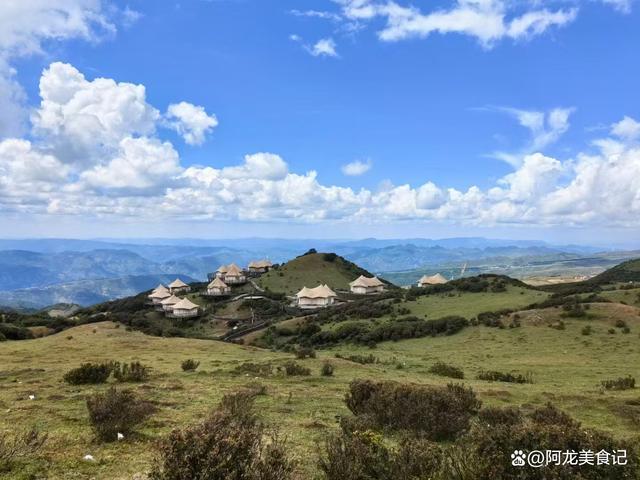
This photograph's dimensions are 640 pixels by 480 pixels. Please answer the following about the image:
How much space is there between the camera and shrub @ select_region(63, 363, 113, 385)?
17.8 meters

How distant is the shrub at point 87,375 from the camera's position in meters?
17.8

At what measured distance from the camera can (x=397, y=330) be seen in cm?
5050

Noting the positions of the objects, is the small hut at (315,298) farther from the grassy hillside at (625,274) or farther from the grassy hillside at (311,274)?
the grassy hillside at (625,274)

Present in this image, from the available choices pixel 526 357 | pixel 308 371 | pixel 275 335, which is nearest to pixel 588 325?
pixel 526 357

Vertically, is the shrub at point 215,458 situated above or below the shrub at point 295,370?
above

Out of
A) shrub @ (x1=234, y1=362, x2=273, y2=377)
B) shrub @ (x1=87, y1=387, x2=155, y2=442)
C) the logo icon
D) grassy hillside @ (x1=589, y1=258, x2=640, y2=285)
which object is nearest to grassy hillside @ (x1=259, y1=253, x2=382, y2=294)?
grassy hillside @ (x1=589, y1=258, x2=640, y2=285)

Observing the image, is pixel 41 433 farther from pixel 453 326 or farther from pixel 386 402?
pixel 453 326

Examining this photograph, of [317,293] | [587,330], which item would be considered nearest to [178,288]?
[317,293]

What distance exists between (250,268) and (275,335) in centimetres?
7397

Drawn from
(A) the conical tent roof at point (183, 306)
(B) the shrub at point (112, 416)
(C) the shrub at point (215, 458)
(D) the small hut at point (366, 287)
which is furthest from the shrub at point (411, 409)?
(D) the small hut at point (366, 287)

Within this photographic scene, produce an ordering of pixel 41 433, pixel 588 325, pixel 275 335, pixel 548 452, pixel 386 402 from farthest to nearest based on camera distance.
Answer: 1. pixel 275 335
2. pixel 588 325
3. pixel 386 402
4. pixel 41 433
5. pixel 548 452

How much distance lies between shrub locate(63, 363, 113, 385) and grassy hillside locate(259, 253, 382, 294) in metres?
92.1

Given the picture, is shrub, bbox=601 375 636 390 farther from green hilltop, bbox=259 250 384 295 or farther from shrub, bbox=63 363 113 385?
green hilltop, bbox=259 250 384 295

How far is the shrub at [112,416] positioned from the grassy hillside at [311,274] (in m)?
99.7
